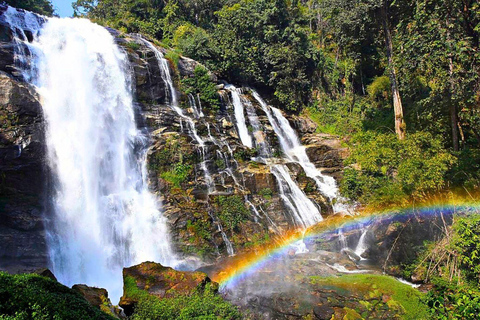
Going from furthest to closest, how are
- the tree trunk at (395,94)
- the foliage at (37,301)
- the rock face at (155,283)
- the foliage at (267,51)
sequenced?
1. the foliage at (267,51)
2. the tree trunk at (395,94)
3. the rock face at (155,283)
4. the foliage at (37,301)

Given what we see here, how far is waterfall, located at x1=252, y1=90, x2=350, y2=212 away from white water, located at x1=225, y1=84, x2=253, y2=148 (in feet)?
7.07

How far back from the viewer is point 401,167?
11.9 meters

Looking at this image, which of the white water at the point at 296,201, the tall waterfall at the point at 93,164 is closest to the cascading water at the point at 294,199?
the white water at the point at 296,201

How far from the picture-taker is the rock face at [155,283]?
8273 millimetres

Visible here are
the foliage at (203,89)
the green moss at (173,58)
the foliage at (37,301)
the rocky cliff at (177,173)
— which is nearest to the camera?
the foliage at (37,301)

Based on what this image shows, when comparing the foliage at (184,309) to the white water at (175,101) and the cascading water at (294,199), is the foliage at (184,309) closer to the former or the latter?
the cascading water at (294,199)

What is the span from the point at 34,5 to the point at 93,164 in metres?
23.3

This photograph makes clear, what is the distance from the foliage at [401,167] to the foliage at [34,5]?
28.1 meters

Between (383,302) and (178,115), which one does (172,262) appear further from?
(178,115)

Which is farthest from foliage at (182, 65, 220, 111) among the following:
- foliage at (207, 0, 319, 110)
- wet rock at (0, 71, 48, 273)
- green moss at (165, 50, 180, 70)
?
wet rock at (0, 71, 48, 273)

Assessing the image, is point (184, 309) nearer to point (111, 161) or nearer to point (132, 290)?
point (132, 290)

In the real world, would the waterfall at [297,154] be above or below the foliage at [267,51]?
below

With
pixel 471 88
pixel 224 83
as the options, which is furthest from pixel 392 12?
pixel 224 83

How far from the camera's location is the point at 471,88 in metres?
10.4
